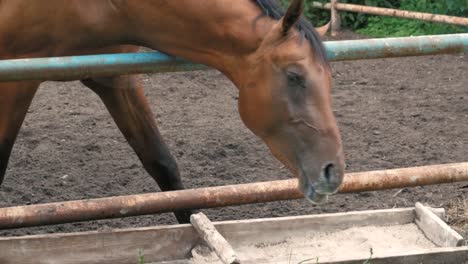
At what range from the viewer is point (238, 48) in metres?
3.12

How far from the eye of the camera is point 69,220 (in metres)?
3.13

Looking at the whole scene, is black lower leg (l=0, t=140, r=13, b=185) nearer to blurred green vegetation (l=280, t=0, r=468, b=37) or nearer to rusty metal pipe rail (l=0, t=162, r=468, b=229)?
rusty metal pipe rail (l=0, t=162, r=468, b=229)

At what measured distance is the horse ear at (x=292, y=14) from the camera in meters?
2.85

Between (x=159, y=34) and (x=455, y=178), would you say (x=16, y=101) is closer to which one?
(x=159, y=34)

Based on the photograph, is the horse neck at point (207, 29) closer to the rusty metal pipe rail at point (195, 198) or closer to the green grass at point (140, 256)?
the rusty metal pipe rail at point (195, 198)

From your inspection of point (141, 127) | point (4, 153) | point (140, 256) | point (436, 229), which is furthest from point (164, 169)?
point (436, 229)

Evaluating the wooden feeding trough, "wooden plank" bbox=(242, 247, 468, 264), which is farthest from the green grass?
"wooden plank" bbox=(242, 247, 468, 264)

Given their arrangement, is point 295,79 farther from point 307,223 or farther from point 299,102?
point 307,223

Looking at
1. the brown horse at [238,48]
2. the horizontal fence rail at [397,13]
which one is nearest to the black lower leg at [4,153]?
the brown horse at [238,48]

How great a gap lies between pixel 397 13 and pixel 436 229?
19.2 ft

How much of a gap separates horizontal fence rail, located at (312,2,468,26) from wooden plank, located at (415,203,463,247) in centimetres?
443

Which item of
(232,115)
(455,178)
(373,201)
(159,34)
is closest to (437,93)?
(232,115)

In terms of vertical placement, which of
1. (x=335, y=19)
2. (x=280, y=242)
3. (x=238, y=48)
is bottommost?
(x=335, y=19)

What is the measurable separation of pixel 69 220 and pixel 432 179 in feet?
4.95
